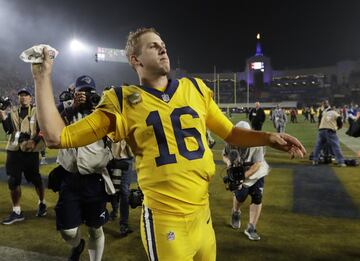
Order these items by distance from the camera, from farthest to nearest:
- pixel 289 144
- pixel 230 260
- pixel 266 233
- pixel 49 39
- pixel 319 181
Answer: pixel 49 39 → pixel 319 181 → pixel 266 233 → pixel 230 260 → pixel 289 144

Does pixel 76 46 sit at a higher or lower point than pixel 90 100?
higher

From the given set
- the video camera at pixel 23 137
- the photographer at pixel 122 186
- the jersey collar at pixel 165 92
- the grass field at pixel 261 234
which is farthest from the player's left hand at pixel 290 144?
the video camera at pixel 23 137

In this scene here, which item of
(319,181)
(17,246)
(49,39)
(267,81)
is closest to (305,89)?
(267,81)

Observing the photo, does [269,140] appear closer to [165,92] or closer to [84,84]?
[165,92]

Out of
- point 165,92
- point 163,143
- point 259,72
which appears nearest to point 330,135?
point 165,92

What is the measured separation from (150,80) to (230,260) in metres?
3.14

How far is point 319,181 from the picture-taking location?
9070 mm

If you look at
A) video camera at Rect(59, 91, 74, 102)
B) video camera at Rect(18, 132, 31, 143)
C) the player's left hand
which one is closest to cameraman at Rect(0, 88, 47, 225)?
video camera at Rect(18, 132, 31, 143)

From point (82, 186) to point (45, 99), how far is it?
2.54 m

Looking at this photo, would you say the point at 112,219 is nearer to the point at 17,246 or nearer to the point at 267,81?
the point at 17,246

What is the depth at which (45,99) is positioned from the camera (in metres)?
1.69

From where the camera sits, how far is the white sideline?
14.9 ft

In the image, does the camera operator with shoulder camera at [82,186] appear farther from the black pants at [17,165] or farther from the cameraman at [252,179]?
the black pants at [17,165]

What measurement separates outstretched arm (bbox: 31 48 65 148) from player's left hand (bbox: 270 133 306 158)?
1238mm
